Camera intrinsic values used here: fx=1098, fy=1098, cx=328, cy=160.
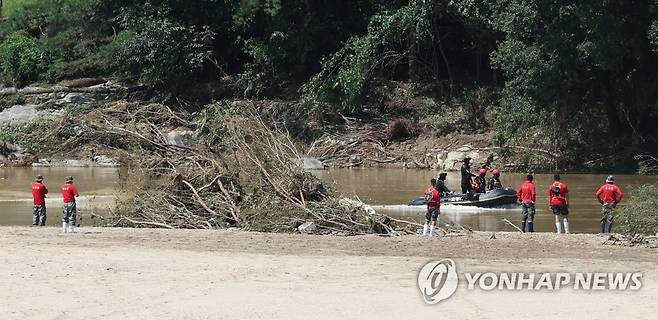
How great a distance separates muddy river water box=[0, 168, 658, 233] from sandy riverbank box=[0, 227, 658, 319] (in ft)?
14.1

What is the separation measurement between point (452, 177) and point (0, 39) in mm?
28181

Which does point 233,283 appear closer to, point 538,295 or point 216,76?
point 538,295

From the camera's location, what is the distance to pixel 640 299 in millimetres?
13719

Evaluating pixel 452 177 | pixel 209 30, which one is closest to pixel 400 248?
pixel 452 177

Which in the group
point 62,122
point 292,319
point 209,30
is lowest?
point 292,319

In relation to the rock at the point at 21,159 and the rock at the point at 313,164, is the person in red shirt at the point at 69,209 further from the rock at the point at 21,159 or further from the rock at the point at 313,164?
the rock at the point at 21,159

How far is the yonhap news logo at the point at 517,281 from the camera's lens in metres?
14.5

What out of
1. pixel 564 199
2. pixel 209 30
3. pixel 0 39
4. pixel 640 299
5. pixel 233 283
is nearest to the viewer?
pixel 640 299

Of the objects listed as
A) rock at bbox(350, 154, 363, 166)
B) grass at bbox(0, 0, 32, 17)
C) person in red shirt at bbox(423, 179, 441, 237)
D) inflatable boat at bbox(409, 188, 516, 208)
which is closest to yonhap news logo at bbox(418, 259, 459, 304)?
person in red shirt at bbox(423, 179, 441, 237)

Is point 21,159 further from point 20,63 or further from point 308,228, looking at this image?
point 308,228

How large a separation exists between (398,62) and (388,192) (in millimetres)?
16115

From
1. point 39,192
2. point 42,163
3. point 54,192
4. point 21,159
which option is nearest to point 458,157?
point 54,192

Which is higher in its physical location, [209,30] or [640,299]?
[209,30]

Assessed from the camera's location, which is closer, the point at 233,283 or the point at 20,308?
the point at 20,308
